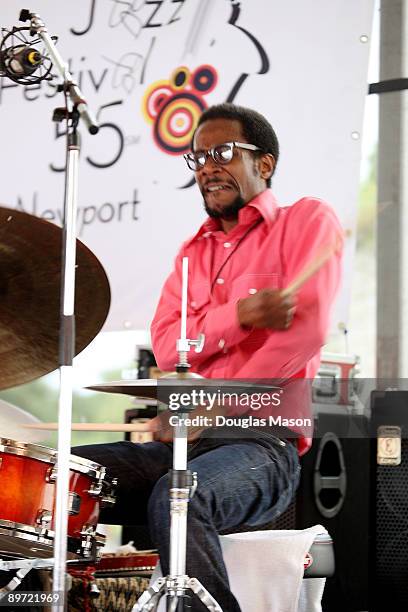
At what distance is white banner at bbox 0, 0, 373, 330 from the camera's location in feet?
9.76

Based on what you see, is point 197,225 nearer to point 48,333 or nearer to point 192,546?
point 48,333

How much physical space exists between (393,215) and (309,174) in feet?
1.01

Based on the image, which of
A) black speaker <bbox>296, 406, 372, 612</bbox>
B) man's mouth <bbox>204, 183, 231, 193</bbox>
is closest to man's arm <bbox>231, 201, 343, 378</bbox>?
man's mouth <bbox>204, 183, 231, 193</bbox>

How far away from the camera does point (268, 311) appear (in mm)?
2641

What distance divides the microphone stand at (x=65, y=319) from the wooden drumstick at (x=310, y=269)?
79cm

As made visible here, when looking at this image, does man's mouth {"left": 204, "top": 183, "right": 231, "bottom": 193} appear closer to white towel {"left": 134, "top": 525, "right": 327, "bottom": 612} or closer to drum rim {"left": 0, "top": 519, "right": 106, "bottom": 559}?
white towel {"left": 134, "top": 525, "right": 327, "bottom": 612}

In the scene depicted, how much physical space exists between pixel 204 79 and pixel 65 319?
1.33m

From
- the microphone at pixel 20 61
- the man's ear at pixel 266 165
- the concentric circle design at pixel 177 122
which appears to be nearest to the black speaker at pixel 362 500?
the man's ear at pixel 266 165

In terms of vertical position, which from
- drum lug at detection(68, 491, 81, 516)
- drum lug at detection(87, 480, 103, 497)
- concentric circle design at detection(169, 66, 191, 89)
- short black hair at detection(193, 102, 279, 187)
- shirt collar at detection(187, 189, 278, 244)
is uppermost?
concentric circle design at detection(169, 66, 191, 89)

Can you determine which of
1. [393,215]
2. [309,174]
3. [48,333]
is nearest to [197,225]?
[309,174]

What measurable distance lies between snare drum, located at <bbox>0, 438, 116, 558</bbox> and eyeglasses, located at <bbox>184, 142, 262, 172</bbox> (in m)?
1.02

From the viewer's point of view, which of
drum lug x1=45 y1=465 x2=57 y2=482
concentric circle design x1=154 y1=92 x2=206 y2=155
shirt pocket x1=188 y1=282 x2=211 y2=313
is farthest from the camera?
concentric circle design x1=154 y1=92 x2=206 y2=155

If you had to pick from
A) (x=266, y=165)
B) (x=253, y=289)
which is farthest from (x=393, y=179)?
(x=253, y=289)

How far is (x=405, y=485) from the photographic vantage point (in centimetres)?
293
